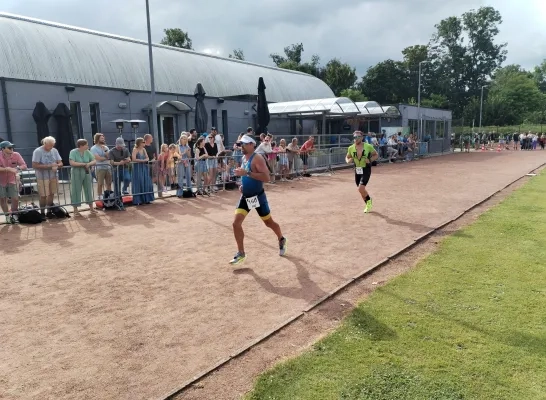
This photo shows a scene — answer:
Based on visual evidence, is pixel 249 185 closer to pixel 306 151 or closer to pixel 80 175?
pixel 80 175

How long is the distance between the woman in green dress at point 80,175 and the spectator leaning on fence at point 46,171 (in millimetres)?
375

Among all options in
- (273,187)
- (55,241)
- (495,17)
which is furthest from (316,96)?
(495,17)

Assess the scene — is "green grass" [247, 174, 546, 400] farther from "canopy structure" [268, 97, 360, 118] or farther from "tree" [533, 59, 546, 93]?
"tree" [533, 59, 546, 93]

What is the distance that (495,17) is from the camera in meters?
83.6

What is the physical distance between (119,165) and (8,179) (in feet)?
8.17

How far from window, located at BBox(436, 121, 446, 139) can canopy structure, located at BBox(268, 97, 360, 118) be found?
580 inches

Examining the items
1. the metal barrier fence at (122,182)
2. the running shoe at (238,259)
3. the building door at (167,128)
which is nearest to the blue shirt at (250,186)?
the running shoe at (238,259)

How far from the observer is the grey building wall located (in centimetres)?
1578

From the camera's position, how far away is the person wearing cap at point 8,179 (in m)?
9.06

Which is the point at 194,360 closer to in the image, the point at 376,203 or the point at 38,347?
the point at 38,347

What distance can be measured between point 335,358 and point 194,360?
47.2 inches

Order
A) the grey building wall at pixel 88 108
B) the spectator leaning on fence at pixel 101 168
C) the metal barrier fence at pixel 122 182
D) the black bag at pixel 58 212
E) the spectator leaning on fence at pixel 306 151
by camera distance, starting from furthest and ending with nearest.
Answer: the spectator leaning on fence at pixel 306 151
the grey building wall at pixel 88 108
the spectator leaning on fence at pixel 101 168
the black bag at pixel 58 212
the metal barrier fence at pixel 122 182

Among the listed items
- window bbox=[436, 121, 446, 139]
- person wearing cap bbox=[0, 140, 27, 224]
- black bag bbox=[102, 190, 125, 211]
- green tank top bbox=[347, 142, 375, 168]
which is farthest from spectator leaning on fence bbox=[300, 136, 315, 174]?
window bbox=[436, 121, 446, 139]

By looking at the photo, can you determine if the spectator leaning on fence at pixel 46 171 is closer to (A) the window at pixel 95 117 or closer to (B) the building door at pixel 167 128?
(A) the window at pixel 95 117
